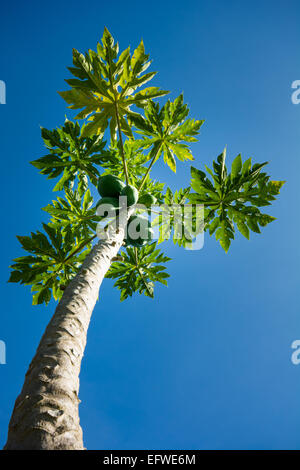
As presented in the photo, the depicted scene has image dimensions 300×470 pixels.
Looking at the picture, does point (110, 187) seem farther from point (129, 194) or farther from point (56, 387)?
point (56, 387)

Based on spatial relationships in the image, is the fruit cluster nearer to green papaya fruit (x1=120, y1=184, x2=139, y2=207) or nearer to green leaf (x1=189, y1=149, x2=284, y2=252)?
green papaya fruit (x1=120, y1=184, x2=139, y2=207)

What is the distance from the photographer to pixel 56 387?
994mm

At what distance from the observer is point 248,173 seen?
11.3ft

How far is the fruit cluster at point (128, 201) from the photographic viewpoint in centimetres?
307

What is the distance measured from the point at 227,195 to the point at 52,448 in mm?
3283

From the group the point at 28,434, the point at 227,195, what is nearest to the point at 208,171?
the point at 227,195

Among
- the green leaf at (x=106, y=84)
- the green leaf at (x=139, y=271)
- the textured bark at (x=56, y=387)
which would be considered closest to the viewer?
the textured bark at (x=56, y=387)

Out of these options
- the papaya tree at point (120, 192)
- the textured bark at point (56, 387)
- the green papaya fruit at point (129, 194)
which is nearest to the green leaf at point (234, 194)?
the papaya tree at point (120, 192)

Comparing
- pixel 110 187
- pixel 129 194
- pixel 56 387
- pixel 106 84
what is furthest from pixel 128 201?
pixel 56 387

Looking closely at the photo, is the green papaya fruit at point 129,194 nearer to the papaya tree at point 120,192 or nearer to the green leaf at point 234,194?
the papaya tree at point 120,192

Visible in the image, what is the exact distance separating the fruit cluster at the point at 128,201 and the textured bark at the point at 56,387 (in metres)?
1.63

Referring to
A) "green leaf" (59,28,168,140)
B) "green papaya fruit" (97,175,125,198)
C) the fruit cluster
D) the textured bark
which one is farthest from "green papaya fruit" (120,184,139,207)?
the textured bark

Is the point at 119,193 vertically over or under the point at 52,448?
over
